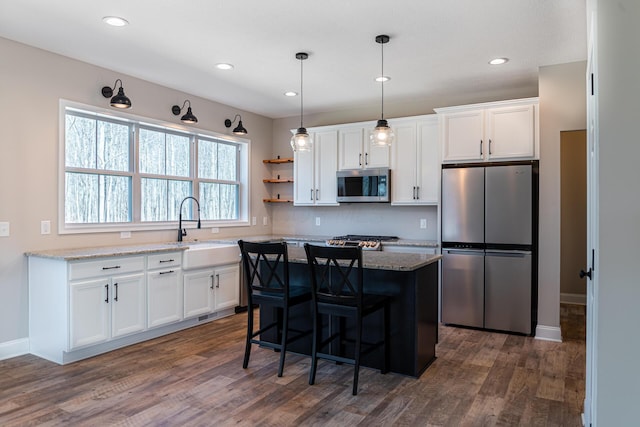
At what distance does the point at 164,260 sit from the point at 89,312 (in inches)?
32.3

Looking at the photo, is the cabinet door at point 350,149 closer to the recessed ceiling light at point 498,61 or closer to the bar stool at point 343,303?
the recessed ceiling light at point 498,61

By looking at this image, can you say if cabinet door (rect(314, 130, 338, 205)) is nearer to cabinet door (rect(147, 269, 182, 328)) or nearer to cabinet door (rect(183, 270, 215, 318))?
cabinet door (rect(183, 270, 215, 318))

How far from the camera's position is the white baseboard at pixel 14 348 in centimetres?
349

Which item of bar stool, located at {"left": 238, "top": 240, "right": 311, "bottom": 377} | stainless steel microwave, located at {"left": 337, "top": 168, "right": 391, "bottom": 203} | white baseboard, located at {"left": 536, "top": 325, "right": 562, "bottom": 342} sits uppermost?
stainless steel microwave, located at {"left": 337, "top": 168, "right": 391, "bottom": 203}

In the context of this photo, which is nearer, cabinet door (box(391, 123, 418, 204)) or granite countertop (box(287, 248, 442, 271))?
granite countertop (box(287, 248, 442, 271))

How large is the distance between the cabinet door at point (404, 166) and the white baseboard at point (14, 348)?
3.98m

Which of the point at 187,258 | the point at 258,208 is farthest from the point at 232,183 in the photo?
the point at 187,258

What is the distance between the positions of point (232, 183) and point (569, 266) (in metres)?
4.66

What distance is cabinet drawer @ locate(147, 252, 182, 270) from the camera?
13.2 ft

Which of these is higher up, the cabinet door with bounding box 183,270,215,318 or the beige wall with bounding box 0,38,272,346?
the beige wall with bounding box 0,38,272,346

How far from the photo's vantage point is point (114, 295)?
369cm

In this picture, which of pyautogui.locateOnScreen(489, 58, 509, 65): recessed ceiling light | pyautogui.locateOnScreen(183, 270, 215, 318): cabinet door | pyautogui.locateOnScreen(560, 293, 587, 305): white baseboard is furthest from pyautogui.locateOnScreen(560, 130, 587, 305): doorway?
pyautogui.locateOnScreen(183, 270, 215, 318): cabinet door

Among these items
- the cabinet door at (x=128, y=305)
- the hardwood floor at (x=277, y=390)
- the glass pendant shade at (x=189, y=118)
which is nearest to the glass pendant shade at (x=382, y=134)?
the hardwood floor at (x=277, y=390)

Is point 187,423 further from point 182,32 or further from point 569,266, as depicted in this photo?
point 569,266
